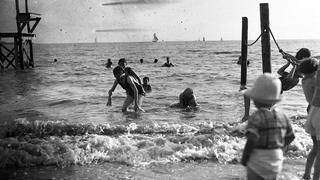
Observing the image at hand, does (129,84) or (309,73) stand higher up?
(309,73)

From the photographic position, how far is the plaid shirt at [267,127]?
3535mm

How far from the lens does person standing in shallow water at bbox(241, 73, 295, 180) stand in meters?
3.55

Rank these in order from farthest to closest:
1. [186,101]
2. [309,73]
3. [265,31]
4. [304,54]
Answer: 1. [186,101]
2. [265,31]
3. [304,54]
4. [309,73]

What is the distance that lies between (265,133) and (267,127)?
0.06m

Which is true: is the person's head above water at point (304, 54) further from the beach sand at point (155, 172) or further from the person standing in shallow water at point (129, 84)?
the person standing in shallow water at point (129, 84)

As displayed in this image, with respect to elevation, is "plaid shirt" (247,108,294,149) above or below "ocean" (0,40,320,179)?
above

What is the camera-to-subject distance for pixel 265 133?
11.7 feet

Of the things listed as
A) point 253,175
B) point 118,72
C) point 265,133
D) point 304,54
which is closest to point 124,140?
point 118,72

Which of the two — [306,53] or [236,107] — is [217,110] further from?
[306,53]

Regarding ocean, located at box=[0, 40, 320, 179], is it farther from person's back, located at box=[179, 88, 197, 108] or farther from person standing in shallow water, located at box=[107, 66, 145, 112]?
person standing in shallow water, located at box=[107, 66, 145, 112]

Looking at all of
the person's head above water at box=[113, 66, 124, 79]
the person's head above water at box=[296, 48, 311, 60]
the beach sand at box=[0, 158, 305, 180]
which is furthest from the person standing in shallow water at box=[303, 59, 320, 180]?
the person's head above water at box=[113, 66, 124, 79]

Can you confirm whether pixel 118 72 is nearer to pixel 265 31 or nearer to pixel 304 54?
pixel 265 31

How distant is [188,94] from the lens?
13961 millimetres

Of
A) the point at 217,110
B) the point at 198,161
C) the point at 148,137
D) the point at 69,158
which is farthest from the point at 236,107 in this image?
the point at 69,158
